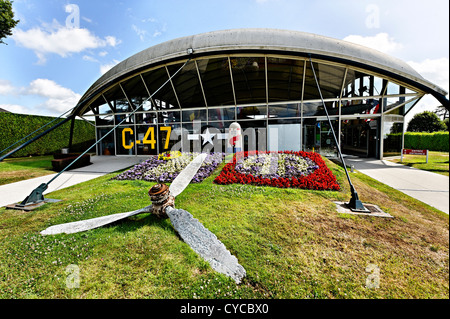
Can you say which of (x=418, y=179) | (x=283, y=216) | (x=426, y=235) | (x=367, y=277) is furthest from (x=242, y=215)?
(x=418, y=179)

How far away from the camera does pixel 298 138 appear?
12.5m

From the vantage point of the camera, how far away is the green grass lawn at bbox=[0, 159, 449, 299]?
2178 millimetres

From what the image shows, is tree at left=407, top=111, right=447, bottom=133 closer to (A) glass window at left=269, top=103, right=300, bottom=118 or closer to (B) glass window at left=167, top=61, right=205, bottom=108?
(A) glass window at left=269, top=103, right=300, bottom=118

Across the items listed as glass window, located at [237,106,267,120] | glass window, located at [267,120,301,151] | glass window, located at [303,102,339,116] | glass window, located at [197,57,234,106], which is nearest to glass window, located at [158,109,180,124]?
glass window, located at [197,57,234,106]

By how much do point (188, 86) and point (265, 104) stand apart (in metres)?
5.47

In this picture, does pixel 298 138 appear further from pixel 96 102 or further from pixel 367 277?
pixel 96 102

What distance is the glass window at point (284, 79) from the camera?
36.0 ft

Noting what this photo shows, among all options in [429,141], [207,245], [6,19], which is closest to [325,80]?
[207,245]

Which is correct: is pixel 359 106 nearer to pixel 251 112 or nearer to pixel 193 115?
pixel 251 112

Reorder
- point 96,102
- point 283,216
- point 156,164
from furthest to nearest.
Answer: point 96,102
point 156,164
point 283,216

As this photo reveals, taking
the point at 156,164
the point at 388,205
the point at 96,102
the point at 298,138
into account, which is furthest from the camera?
the point at 96,102

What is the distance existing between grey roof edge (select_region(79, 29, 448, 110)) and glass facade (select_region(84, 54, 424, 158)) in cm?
83

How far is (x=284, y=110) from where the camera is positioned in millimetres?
12609

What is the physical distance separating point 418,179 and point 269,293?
8.25m
